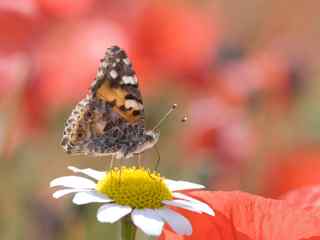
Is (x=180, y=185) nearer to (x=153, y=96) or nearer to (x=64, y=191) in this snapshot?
(x=64, y=191)

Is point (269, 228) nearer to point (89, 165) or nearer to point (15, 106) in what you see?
point (15, 106)

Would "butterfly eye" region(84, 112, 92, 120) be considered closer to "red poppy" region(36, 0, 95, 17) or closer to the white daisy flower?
the white daisy flower

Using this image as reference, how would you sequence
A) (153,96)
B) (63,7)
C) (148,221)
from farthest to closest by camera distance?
(153,96), (63,7), (148,221)

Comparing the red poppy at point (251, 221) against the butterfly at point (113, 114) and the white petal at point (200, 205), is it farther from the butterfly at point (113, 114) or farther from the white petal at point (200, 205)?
the butterfly at point (113, 114)

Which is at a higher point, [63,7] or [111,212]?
[63,7]

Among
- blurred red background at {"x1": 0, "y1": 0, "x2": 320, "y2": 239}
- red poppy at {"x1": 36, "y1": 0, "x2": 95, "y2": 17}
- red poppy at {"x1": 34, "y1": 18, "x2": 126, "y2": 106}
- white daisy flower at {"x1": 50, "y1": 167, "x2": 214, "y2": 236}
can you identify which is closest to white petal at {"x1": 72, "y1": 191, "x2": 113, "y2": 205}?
white daisy flower at {"x1": 50, "y1": 167, "x2": 214, "y2": 236}

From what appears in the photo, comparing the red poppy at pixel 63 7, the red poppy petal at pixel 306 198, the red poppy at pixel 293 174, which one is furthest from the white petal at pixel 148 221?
the red poppy at pixel 63 7

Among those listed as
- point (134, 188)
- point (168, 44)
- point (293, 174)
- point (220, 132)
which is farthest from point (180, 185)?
point (168, 44)

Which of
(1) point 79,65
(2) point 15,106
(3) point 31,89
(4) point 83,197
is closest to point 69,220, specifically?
(2) point 15,106
